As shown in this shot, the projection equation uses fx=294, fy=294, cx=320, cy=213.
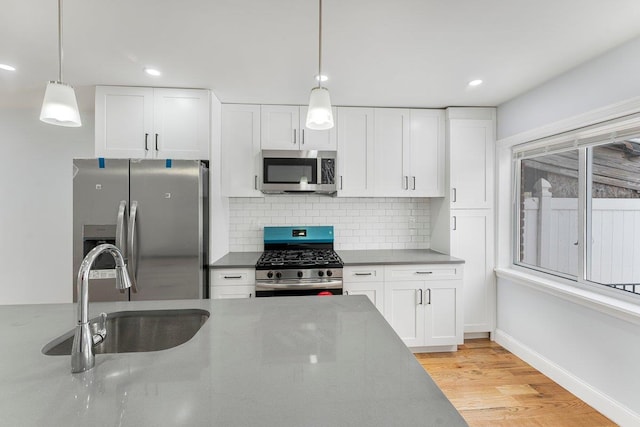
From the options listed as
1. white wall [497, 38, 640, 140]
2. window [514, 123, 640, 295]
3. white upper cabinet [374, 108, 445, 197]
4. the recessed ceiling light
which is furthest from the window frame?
the recessed ceiling light

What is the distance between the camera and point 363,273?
2.79m

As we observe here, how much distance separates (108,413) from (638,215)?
9.94ft

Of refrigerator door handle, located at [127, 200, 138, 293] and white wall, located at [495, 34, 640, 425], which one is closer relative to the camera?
white wall, located at [495, 34, 640, 425]

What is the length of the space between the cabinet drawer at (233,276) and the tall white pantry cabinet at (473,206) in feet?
6.68

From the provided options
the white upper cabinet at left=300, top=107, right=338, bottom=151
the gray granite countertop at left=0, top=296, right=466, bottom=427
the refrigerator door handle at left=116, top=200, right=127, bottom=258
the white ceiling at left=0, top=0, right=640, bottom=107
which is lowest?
the gray granite countertop at left=0, top=296, right=466, bottom=427

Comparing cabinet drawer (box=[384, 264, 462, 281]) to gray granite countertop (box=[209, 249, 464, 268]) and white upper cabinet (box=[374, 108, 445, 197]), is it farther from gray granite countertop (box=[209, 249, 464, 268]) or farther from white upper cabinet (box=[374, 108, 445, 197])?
white upper cabinet (box=[374, 108, 445, 197])

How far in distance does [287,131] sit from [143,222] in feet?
5.19

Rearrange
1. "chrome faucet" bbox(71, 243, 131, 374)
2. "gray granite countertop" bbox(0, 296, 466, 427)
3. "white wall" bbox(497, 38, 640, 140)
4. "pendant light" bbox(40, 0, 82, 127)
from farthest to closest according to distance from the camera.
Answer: "white wall" bbox(497, 38, 640, 140) < "pendant light" bbox(40, 0, 82, 127) < "chrome faucet" bbox(71, 243, 131, 374) < "gray granite countertop" bbox(0, 296, 466, 427)

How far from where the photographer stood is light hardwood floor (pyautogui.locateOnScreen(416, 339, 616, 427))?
6.62 feet

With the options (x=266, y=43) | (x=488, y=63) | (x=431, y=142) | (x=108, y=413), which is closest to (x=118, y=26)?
(x=266, y=43)

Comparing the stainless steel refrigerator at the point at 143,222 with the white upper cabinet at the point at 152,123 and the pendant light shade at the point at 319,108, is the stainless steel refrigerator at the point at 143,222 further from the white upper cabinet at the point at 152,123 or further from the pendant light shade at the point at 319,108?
the pendant light shade at the point at 319,108

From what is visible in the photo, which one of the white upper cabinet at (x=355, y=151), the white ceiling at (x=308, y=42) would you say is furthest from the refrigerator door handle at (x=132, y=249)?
the white upper cabinet at (x=355, y=151)

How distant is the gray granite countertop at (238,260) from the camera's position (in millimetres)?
2668

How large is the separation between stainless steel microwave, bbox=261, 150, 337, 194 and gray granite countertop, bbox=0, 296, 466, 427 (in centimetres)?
181
